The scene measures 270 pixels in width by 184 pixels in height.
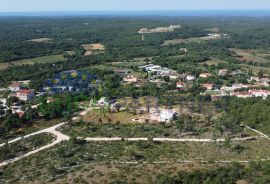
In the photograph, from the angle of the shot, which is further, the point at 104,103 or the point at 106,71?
the point at 106,71

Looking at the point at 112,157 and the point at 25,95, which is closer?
the point at 112,157

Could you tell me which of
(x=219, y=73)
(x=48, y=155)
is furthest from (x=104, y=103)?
(x=219, y=73)

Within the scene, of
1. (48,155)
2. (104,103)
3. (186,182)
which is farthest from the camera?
(104,103)

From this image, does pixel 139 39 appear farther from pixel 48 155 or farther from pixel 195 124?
pixel 48 155

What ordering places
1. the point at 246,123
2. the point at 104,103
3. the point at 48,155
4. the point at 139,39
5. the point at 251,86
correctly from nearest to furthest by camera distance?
the point at 48,155, the point at 246,123, the point at 104,103, the point at 251,86, the point at 139,39

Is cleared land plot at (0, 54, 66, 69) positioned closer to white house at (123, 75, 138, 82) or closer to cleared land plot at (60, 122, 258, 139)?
white house at (123, 75, 138, 82)

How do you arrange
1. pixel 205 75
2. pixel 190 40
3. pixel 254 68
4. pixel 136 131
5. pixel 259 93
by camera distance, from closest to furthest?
pixel 136 131, pixel 259 93, pixel 205 75, pixel 254 68, pixel 190 40

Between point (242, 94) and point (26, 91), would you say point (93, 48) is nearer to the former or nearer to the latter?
point (26, 91)

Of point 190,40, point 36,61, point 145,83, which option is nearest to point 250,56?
point 190,40
